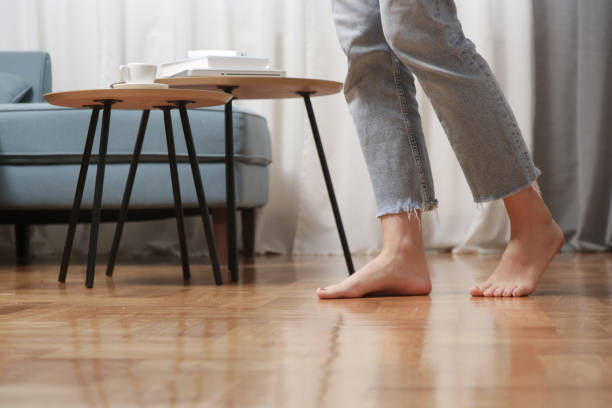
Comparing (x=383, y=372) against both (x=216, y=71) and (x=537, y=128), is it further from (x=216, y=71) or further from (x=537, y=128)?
(x=537, y=128)

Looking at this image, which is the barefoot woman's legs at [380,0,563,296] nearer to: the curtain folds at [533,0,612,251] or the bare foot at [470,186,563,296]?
the bare foot at [470,186,563,296]

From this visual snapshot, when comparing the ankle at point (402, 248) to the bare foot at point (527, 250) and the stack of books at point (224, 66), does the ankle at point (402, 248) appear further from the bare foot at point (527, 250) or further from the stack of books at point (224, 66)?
the stack of books at point (224, 66)

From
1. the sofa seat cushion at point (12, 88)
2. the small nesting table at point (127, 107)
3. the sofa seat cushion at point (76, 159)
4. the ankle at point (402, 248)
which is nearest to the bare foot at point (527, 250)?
the ankle at point (402, 248)

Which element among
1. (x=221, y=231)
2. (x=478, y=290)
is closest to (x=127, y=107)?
(x=221, y=231)

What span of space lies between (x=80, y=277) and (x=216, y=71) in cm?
54

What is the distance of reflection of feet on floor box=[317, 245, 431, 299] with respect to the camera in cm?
123

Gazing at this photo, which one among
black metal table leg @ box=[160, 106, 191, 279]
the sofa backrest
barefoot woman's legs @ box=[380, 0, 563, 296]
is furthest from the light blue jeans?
the sofa backrest

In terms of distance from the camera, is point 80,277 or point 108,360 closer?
point 108,360

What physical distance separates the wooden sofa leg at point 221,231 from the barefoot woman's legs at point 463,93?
1009mm

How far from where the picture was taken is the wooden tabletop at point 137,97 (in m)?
1.40

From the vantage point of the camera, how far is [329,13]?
2549mm

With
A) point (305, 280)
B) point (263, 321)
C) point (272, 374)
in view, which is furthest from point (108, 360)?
point (305, 280)

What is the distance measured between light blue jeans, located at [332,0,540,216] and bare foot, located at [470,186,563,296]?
0.08 metres

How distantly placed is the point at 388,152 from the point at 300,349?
54cm
